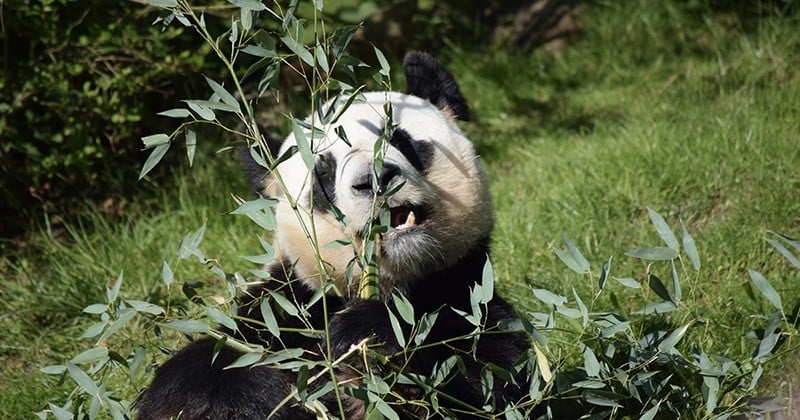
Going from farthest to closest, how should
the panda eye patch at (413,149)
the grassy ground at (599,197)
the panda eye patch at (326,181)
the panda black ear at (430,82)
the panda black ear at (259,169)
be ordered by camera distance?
the grassy ground at (599,197), the panda black ear at (430,82), the panda black ear at (259,169), the panda eye patch at (413,149), the panda eye patch at (326,181)

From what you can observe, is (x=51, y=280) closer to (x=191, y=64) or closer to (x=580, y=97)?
(x=191, y=64)

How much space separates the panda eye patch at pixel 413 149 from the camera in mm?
4145

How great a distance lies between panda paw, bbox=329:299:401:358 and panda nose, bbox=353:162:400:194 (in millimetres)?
472

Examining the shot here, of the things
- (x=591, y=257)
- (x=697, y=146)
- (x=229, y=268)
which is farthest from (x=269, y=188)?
(x=697, y=146)

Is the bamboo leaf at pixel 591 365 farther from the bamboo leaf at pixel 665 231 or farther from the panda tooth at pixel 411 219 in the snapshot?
the panda tooth at pixel 411 219

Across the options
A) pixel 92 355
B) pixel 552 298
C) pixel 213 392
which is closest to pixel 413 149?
pixel 552 298

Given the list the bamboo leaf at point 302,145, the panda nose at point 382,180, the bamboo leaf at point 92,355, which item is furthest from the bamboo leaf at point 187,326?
the panda nose at point 382,180

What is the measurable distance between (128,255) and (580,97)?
12.9 ft

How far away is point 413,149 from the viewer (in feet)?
13.7

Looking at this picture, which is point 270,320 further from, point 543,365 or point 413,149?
point 413,149

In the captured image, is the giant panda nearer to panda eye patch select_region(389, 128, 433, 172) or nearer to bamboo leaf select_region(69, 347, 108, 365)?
panda eye patch select_region(389, 128, 433, 172)

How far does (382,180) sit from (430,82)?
3.68ft

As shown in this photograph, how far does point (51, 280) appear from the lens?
6.14m

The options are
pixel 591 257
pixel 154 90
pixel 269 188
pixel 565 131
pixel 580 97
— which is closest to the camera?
pixel 269 188
